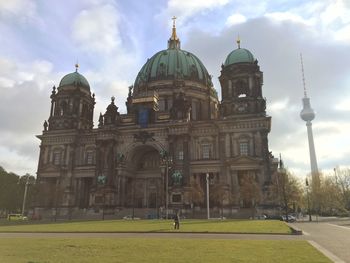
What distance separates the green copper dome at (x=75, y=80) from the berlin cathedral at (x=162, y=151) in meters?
0.31

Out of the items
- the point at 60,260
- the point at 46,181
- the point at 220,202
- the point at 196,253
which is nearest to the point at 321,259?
the point at 196,253

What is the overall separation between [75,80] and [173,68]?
2460 cm

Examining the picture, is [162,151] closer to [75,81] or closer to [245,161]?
[245,161]

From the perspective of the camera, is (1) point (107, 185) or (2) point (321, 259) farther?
(1) point (107, 185)

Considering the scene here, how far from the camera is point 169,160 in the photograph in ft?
224

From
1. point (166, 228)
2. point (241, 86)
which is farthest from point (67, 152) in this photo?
point (166, 228)

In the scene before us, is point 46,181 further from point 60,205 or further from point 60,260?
point 60,260

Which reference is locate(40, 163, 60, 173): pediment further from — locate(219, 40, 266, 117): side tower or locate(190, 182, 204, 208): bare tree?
locate(219, 40, 266, 117): side tower

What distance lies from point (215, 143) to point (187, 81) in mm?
24141

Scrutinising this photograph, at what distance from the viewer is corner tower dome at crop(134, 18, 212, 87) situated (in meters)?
89.2

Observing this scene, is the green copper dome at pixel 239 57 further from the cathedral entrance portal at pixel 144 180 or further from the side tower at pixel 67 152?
the side tower at pixel 67 152

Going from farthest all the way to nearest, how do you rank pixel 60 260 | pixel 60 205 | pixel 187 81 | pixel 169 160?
pixel 187 81, pixel 60 205, pixel 169 160, pixel 60 260

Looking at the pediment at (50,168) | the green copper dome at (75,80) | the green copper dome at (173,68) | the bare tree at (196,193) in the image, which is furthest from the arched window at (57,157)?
the bare tree at (196,193)

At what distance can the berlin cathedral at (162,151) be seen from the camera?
211 ft
